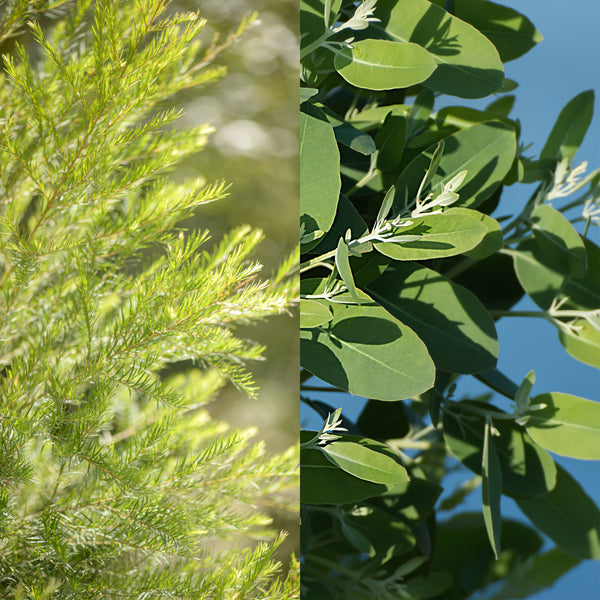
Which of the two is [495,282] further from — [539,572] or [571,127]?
[539,572]

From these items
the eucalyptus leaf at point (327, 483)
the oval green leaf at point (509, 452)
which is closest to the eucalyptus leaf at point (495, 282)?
the oval green leaf at point (509, 452)

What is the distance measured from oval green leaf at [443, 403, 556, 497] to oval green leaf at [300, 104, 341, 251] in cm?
21

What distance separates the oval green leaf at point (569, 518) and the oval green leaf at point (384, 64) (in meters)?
0.36

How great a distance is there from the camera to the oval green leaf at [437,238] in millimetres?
431

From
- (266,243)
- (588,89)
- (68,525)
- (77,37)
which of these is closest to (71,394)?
(68,525)

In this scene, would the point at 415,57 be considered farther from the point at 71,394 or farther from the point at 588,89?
the point at 71,394

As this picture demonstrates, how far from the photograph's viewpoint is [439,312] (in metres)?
0.49

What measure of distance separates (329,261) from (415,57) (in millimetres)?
175

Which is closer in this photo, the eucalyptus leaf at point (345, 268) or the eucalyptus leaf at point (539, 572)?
the eucalyptus leaf at point (345, 268)

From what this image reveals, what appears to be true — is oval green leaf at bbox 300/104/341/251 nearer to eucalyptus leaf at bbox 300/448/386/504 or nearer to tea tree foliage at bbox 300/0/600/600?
tea tree foliage at bbox 300/0/600/600

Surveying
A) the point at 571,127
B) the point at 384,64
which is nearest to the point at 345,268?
the point at 384,64

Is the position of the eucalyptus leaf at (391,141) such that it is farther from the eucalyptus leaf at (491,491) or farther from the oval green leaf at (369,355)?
the eucalyptus leaf at (491,491)

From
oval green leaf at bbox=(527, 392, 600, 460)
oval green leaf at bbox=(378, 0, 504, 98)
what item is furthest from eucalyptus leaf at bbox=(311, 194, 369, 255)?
oval green leaf at bbox=(527, 392, 600, 460)

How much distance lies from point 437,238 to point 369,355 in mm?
105
